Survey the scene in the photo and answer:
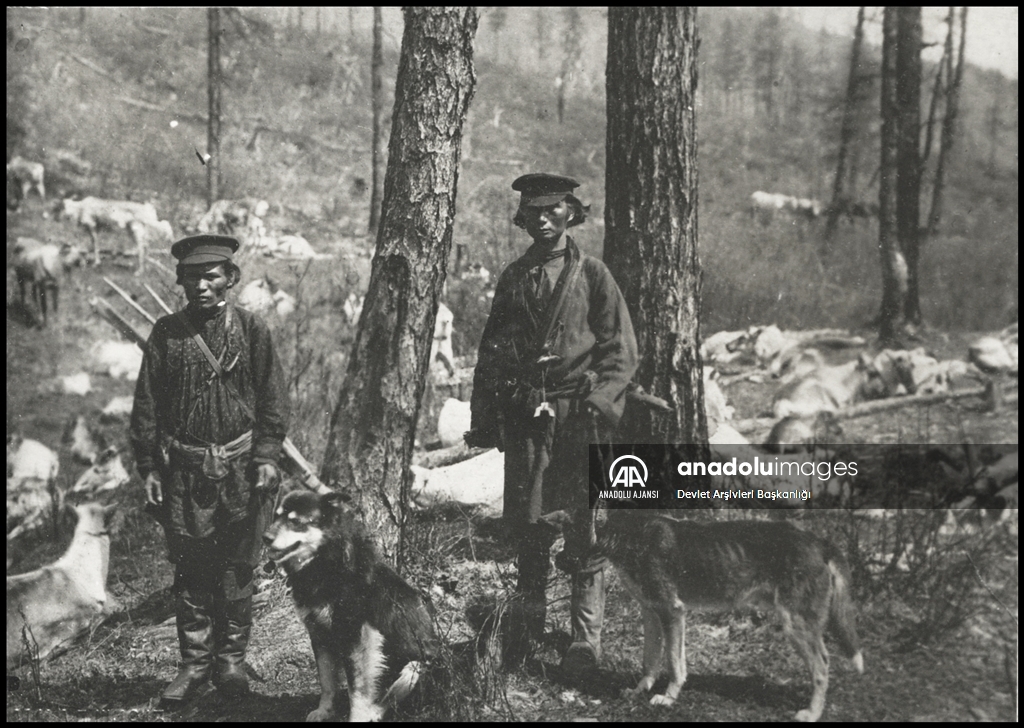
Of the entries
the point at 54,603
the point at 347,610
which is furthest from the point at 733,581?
the point at 54,603

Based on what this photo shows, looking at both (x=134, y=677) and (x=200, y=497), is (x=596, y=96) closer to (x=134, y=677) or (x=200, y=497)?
(x=200, y=497)

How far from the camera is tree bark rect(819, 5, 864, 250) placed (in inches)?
196

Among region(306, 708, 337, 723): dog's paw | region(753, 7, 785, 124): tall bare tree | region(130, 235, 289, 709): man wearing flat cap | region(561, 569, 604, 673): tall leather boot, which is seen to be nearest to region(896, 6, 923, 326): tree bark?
region(753, 7, 785, 124): tall bare tree

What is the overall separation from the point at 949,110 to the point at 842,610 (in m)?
2.87

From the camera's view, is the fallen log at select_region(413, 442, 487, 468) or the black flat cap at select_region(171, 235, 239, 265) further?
the fallen log at select_region(413, 442, 487, 468)

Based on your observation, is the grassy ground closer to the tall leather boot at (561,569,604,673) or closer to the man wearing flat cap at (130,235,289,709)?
the tall leather boot at (561,569,604,673)

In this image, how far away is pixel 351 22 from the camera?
17.1ft

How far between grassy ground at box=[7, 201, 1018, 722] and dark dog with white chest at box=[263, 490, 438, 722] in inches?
7.8

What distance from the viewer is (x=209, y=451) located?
425 centimetres

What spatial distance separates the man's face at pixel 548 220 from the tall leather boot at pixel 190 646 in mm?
2446

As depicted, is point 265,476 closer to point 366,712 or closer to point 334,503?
point 334,503

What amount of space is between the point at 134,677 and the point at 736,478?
10.9ft

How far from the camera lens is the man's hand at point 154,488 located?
4254mm

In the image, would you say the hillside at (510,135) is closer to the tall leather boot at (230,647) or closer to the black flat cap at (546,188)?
the black flat cap at (546,188)
